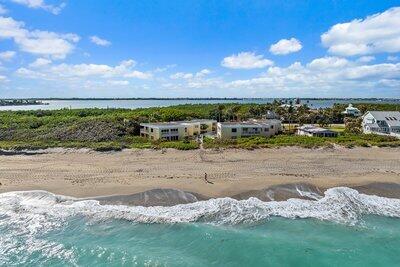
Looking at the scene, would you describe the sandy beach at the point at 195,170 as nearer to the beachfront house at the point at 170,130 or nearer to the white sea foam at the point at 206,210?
the white sea foam at the point at 206,210

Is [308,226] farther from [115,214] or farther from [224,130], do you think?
[224,130]

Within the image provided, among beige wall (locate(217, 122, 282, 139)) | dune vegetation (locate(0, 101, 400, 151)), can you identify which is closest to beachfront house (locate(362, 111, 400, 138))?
dune vegetation (locate(0, 101, 400, 151))

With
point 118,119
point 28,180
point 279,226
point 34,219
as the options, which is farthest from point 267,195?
point 118,119

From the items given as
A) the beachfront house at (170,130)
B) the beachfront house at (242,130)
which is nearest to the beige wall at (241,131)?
the beachfront house at (242,130)

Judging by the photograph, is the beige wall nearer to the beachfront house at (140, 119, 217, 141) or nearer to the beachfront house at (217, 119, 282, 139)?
the beachfront house at (217, 119, 282, 139)

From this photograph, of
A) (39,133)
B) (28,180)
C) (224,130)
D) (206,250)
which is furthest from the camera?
(39,133)
